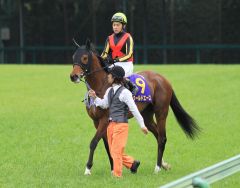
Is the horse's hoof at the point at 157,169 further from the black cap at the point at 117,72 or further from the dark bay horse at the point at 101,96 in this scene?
the black cap at the point at 117,72

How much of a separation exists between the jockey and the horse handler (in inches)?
27.2

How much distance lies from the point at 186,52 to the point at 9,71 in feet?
33.9

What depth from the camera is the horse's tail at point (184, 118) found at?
1245 cm

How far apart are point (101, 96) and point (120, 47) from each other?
37.6 inches

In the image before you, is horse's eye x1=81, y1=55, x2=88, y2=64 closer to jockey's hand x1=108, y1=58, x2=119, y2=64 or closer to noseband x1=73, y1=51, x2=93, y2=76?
noseband x1=73, y1=51, x2=93, y2=76

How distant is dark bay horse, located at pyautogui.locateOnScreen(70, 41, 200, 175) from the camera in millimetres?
10648

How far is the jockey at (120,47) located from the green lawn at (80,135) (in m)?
1.69

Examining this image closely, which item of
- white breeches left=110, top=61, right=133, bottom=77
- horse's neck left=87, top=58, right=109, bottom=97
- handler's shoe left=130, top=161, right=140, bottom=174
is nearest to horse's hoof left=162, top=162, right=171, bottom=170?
handler's shoe left=130, top=161, right=140, bottom=174

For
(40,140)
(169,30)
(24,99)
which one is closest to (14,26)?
(169,30)

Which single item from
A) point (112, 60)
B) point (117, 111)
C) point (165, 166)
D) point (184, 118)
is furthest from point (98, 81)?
point (184, 118)

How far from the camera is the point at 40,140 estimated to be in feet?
49.2

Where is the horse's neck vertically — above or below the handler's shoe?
above

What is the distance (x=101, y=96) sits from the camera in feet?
35.4

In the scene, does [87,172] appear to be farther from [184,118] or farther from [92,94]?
[184,118]
